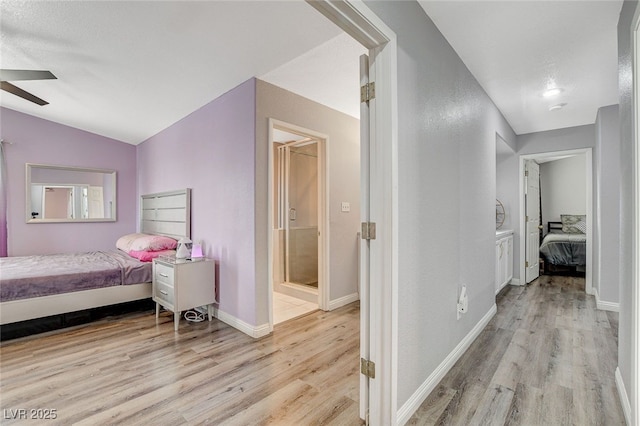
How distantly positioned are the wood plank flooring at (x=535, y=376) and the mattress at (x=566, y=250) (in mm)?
2225

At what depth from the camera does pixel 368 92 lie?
1.49 meters

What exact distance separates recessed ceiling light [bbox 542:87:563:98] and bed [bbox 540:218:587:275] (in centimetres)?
329

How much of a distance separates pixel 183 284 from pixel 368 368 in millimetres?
2014

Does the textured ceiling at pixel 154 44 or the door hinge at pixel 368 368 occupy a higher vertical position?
the textured ceiling at pixel 154 44

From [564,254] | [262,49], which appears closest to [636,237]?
[262,49]

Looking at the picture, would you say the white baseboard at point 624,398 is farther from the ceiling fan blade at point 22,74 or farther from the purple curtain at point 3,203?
the purple curtain at point 3,203

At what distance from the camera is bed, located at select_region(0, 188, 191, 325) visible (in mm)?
2566

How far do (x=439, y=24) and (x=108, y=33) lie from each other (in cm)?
231

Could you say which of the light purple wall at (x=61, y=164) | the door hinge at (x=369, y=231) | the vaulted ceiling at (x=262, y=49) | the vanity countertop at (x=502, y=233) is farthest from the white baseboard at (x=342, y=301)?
the light purple wall at (x=61, y=164)

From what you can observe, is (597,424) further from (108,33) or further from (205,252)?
(108,33)

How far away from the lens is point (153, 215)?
14.4ft

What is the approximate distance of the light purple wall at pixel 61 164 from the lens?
4059mm

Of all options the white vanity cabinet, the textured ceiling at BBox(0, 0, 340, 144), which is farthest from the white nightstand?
the white vanity cabinet

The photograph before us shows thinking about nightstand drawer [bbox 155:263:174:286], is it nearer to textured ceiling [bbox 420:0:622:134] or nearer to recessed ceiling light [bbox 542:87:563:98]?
textured ceiling [bbox 420:0:622:134]
